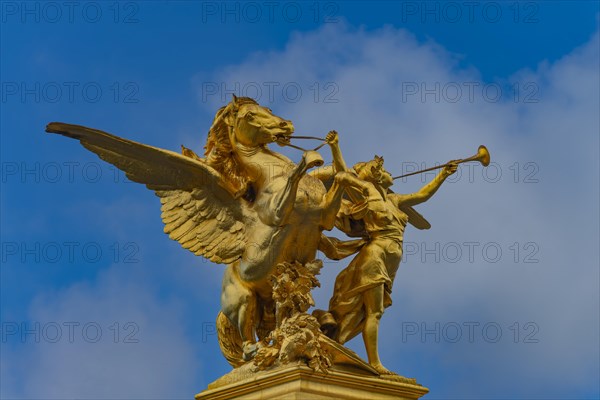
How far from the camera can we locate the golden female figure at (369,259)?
1416 cm

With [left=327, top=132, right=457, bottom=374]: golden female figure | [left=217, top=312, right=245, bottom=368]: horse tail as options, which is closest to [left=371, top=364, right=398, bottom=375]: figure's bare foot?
[left=327, top=132, right=457, bottom=374]: golden female figure

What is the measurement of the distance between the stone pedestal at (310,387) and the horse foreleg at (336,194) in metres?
1.43

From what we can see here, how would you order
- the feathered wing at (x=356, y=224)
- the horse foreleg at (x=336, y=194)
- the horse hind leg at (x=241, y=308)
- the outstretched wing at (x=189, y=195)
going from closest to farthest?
1. the horse foreleg at (x=336, y=194)
2. the horse hind leg at (x=241, y=308)
3. the outstretched wing at (x=189, y=195)
4. the feathered wing at (x=356, y=224)

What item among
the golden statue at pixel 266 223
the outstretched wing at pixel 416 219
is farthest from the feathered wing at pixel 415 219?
the golden statue at pixel 266 223

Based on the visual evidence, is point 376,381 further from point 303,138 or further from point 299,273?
point 303,138

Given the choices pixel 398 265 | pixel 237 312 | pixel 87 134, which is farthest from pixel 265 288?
pixel 87 134

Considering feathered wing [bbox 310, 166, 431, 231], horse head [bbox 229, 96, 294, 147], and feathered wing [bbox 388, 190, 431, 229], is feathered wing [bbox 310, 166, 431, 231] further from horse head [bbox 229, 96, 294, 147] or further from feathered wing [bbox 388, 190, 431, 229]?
horse head [bbox 229, 96, 294, 147]

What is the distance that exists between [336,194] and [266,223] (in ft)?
2.32

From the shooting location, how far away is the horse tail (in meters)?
14.5

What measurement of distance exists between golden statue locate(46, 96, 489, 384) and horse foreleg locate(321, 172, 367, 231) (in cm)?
1

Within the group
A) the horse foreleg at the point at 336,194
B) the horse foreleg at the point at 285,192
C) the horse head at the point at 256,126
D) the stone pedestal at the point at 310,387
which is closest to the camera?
the stone pedestal at the point at 310,387

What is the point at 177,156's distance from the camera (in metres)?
14.2

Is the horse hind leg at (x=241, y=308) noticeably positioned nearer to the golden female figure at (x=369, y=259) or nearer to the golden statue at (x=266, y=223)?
the golden statue at (x=266, y=223)

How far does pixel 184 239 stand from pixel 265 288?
0.93m
